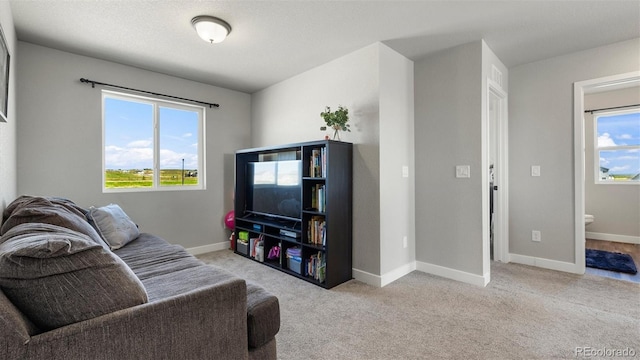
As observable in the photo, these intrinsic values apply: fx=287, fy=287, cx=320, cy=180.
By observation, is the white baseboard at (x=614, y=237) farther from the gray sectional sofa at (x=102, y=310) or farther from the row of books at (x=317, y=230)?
the gray sectional sofa at (x=102, y=310)

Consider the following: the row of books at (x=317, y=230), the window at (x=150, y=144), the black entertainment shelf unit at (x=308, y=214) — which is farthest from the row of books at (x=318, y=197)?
the window at (x=150, y=144)

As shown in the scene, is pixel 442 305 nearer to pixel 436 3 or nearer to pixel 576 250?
pixel 576 250

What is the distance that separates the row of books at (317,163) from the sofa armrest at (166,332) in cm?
180

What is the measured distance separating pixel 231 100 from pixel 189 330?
3.85 metres

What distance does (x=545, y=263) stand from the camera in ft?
10.8

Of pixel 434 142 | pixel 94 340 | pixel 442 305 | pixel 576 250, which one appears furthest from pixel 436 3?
pixel 576 250

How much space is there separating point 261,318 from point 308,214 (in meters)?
1.73

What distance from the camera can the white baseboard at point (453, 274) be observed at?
2.79 m

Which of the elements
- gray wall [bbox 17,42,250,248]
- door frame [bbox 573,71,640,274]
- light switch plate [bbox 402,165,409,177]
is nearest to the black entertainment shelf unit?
light switch plate [bbox 402,165,409,177]

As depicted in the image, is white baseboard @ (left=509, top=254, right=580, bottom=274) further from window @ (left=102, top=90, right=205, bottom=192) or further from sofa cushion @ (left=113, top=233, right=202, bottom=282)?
window @ (left=102, top=90, right=205, bottom=192)

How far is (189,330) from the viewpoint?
1.09 metres

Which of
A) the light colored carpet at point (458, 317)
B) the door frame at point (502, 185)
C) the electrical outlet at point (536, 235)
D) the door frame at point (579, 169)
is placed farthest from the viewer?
the door frame at point (502, 185)

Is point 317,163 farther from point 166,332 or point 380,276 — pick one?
point 166,332
